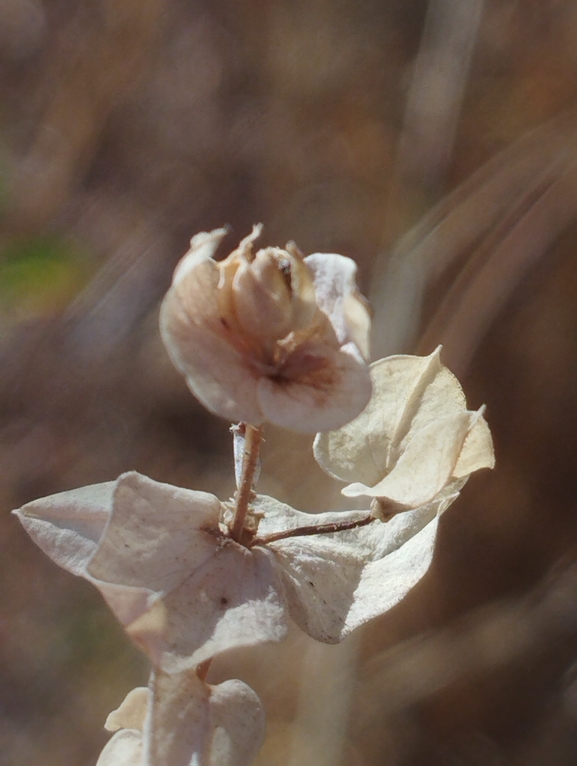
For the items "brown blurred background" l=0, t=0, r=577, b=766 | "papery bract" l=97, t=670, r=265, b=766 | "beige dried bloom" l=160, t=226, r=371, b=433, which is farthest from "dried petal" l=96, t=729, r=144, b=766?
"brown blurred background" l=0, t=0, r=577, b=766

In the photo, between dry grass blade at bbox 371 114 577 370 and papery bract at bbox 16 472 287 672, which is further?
dry grass blade at bbox 371 114 577 370

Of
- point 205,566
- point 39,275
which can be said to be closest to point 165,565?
point 205,566

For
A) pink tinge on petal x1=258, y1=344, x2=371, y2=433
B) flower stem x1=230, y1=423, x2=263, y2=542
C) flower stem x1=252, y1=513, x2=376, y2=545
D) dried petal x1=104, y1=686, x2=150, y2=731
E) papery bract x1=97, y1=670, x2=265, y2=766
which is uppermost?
pink tinge on petal x1=258, y1=344, x2=371, y2=433

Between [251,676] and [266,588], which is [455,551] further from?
[266,588]

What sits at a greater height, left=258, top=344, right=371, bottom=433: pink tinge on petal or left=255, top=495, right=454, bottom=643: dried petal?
left=258, top=344, right=371, bottom=433: pink tinge on petal

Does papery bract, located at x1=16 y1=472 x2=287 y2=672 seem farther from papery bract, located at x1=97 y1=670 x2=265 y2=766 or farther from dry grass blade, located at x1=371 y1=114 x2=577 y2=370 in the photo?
dry grass blade, located at x1=371 y1=114 x2=577 y2=370

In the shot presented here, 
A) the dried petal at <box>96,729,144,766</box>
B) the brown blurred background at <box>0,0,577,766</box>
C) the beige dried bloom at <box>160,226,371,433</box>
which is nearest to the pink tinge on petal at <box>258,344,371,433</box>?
the beige dried bloom at <box>160,226,371,433</box>

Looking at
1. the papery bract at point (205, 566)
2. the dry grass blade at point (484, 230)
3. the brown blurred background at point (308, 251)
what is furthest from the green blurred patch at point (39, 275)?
the papery bract at point (205, 566)
